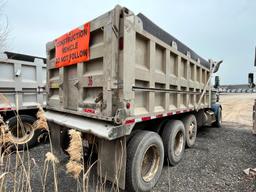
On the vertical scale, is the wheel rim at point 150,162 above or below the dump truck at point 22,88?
below

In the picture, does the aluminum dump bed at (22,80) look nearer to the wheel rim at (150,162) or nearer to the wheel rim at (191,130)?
the wheel rim at (150,162)

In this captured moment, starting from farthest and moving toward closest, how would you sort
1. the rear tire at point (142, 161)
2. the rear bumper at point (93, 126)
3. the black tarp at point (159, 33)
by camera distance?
the black tarp at point (159, 33) < the rear tire at point (142, 161) < the rear bumper at point (93, 126)

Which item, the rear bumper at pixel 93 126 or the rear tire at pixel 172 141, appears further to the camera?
the rear tire at pixel 172 141

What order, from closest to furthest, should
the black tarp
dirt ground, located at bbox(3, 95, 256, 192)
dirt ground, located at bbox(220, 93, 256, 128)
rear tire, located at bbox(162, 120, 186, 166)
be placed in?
the black tarp < dirt ground, located at bbox(3, 95, 256, 192) < rear tire, located at bbox(162, 120, 186, 166) < dirt ground, located at bbox(220, 93, 256, 128)

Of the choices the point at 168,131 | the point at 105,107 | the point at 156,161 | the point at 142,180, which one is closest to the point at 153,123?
the point at 168,131

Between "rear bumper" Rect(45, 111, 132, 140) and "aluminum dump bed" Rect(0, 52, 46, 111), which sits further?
"aluminum dump bed" Rect(0, 52, 46, 111)

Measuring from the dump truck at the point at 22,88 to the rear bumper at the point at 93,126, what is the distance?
1.56 metres

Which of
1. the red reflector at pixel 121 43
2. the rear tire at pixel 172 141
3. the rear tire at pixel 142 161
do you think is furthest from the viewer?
the rear tire at pixel 172 141

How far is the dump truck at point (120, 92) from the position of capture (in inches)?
91.6

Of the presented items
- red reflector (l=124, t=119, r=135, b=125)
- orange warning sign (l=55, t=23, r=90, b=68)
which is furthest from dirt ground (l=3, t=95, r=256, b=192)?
orange warning sign (l=55, t=23, r=90, b=68)

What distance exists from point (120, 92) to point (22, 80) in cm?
367

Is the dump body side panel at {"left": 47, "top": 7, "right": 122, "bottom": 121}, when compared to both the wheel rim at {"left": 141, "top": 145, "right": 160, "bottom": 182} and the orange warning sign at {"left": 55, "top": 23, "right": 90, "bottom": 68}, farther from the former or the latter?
the wheel rim at {"left": 141, "top": 145, "right": 160, "bottom": 182}

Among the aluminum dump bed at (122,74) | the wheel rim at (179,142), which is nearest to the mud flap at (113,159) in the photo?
the aluminum dump bed at (122,74)

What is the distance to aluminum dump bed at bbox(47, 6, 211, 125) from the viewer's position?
2.32m
